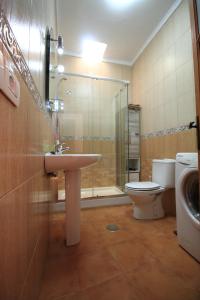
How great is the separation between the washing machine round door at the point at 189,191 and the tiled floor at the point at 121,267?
1.20ft

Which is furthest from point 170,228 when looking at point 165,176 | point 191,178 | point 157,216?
point 191,178

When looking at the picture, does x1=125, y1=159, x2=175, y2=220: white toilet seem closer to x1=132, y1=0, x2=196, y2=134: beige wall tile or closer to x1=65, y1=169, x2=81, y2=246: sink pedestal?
x1=132, y1=0, x2=196, y2=134: beige wall tile

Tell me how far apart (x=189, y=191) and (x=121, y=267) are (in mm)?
810

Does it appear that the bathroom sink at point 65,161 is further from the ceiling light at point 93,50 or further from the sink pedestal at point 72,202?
the ceiling light at point 93,50

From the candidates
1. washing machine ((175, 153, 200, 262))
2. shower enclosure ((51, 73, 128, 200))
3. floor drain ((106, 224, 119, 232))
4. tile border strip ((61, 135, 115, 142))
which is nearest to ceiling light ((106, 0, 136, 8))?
shower enclosure ((51, 73, 128, 200))

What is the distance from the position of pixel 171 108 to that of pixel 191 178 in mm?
1131

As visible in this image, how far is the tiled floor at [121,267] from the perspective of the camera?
91cm

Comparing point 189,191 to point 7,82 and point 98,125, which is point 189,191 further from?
point 98,125

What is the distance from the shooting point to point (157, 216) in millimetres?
1922

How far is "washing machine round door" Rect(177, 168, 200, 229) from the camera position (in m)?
1.24

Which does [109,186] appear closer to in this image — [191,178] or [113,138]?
[113,138]

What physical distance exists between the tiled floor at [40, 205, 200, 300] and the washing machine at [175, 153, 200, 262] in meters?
0.11

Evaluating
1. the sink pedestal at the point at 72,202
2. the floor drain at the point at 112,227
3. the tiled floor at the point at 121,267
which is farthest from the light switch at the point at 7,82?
the floor drain at the point at 112,227

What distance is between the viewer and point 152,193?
1.79 m
